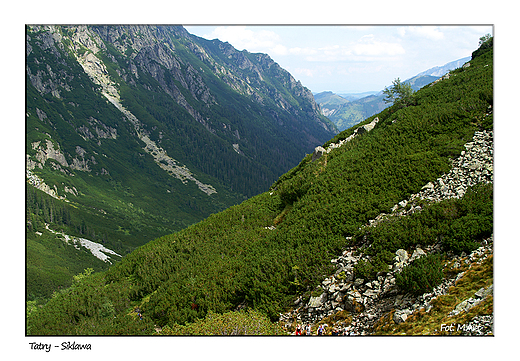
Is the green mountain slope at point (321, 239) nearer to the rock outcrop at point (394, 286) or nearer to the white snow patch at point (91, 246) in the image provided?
the rock outcrop at point (394, 286)

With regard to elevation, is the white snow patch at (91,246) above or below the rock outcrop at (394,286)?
below

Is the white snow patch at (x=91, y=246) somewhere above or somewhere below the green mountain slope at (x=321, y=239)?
below

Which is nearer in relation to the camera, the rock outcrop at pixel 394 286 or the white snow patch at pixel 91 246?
the rock outcrop at pixel 394 286

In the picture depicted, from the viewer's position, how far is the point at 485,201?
56.0 ft

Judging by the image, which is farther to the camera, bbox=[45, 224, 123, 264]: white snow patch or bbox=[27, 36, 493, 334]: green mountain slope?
bbox=[45, 224, 123, 264]: white snow patch

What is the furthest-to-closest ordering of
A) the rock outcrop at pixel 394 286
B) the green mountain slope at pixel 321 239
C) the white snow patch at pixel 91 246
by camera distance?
1. the white snow patch at pixel 91 246
2. the green mountain slope at pixel 321 239
3. the rock outcrop at pixel 394 286

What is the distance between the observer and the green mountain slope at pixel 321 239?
1691 centimetres

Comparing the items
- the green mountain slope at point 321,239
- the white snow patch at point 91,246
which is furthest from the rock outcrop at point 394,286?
the white snow patch at point 91,246

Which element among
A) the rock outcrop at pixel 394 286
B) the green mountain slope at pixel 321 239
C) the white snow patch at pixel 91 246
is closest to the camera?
the rock outcrop at pixel 394 286

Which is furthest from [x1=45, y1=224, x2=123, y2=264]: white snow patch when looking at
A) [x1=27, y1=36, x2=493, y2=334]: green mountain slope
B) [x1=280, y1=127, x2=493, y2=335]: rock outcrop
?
[x1=280, y1=127, x2=493, y2=335]: rock outcrop

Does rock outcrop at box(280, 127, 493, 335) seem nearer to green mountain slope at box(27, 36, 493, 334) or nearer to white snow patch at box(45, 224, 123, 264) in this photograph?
green mountain slope at box(27, 36, 493, 334)

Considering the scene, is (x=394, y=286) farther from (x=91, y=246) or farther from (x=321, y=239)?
(x=91, y=246)

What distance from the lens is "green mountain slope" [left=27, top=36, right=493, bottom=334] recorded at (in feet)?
55.5

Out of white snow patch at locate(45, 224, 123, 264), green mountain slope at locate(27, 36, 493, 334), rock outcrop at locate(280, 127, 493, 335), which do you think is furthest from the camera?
white snow patch at locate(45, 224, 123, 264)
